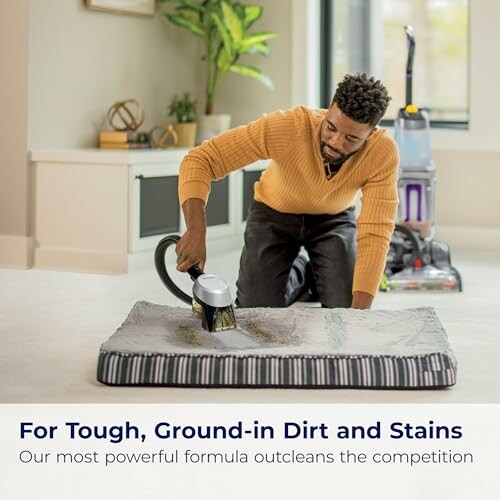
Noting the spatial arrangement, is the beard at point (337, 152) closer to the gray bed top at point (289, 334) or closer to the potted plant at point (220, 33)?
the gray bed top at point (289, 334)

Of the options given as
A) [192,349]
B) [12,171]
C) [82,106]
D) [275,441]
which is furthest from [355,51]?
[275,441]

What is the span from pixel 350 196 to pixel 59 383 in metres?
1.20

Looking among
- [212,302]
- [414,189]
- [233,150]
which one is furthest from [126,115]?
[212,302]

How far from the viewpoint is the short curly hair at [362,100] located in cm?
302

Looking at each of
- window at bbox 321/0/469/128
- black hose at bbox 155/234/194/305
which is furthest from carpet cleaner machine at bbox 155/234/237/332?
window at bbox 321/0/469/128

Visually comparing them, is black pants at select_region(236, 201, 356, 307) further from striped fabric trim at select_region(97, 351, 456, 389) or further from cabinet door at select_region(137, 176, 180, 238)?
cabinet door at select_region(137, 176, 180, 238)

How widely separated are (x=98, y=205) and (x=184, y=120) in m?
1.00

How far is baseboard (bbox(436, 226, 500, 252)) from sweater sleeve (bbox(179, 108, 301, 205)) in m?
2.56

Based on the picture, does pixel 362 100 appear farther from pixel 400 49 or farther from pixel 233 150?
pixel 400 49

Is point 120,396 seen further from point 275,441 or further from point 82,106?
point 82,106

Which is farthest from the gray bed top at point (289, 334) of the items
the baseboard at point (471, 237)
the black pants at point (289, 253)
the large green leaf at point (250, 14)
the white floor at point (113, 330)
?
the large green leaf at point (250, 14)

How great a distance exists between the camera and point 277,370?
2779 mm

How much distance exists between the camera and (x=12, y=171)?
511 cm

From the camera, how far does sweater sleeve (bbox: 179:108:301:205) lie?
3.12m
